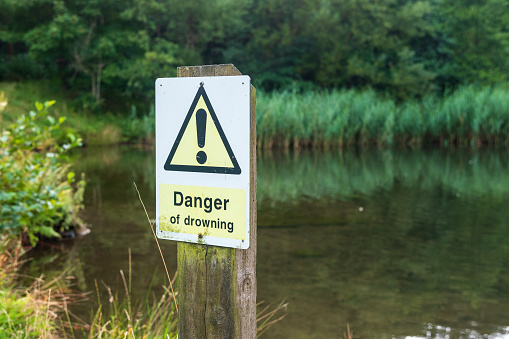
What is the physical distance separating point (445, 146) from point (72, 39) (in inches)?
593

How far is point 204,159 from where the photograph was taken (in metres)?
1.70

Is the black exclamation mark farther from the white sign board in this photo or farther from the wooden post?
the wooden post

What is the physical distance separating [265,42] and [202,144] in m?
25.7

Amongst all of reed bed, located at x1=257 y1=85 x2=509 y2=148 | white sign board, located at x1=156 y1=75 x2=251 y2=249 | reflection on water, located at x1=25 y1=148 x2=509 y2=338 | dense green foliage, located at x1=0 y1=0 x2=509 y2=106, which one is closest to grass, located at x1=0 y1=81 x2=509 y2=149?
reed bed, located at x1=257 y1=85 x2=509 y2=148

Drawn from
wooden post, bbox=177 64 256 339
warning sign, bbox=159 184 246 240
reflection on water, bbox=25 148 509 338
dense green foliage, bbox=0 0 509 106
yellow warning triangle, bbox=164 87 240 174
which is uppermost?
dense green foliage, bbox=0 0 509 106

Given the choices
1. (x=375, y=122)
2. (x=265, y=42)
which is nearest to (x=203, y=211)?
(x=375, y=122)

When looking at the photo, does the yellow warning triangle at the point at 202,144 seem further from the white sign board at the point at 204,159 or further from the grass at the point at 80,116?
the grass at the point at 80,116

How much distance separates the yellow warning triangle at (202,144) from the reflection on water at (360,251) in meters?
2.30

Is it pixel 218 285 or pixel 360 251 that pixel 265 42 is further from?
pixel 218 285

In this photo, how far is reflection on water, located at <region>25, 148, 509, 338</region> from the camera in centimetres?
403

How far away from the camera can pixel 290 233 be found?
644 cm

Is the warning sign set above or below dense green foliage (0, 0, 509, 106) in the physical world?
below

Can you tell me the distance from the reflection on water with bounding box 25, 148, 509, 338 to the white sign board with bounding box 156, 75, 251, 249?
7.25ft

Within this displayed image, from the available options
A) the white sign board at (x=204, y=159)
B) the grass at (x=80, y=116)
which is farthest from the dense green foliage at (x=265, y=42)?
the white sign board at (x=204, y=159)
